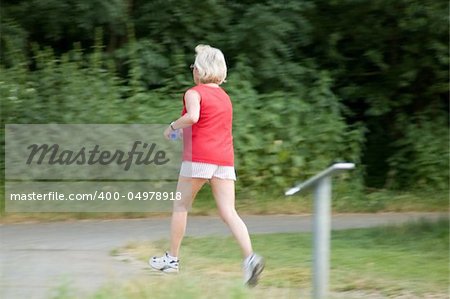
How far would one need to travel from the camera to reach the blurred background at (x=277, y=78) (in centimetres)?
1130

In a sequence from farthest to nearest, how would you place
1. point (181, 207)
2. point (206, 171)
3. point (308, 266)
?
point (308, 266) → point (181, 207) → point (206, 171)

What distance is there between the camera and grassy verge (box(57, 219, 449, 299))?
19.4 ft

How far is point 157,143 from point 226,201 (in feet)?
13.0

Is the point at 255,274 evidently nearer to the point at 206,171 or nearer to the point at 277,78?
the point at 206,171

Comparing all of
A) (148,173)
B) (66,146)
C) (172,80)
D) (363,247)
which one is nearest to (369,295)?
(363,247)

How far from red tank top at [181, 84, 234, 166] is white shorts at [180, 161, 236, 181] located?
0.03 m

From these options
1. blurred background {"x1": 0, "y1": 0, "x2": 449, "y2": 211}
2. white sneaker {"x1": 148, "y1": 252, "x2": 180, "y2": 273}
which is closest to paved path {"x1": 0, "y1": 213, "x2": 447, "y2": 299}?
white sneaker {"x1": 148, "y1": 252, "x2": 180, "y2": 273}

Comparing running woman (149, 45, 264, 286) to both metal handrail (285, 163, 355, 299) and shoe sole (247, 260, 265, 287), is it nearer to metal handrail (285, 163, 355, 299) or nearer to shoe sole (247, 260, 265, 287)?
shoe sole (247, 260, 265, 287)

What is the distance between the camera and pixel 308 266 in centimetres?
743

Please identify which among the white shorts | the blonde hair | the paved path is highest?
the blonde hair

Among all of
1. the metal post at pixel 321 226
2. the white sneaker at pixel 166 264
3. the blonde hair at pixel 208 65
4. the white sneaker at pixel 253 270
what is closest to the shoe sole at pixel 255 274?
the white sneaker at pixel 253 270

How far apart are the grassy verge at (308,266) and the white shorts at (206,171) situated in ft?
2.54

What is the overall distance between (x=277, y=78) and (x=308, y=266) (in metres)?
5.75

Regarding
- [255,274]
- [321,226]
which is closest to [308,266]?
[255,274]
